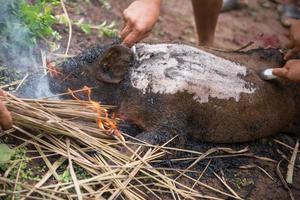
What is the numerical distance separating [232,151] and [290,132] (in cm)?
60

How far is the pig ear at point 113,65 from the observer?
8.87 ft

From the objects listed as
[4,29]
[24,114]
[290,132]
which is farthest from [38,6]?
[290,132]

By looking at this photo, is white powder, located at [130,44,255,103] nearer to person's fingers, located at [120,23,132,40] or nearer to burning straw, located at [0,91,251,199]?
person's fingers, located at [120,23,132,40]

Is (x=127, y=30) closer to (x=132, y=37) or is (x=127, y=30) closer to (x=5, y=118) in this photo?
(x=132, y=37)

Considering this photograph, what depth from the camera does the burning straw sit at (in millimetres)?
2256

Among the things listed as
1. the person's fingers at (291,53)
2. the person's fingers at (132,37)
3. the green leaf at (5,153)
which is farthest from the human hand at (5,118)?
the person's fingers at (291,53)

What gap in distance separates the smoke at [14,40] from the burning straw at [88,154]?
77 centimetres

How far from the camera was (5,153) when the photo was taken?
7.09 feet

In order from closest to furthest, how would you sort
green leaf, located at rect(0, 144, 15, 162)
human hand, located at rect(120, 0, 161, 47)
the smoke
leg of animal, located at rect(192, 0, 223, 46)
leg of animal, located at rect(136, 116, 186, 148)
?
green leaf, located at rect(0, 144, 15, 162)
human hand, located at rect(120, 0, 161, 47)
leg of animal, located at rect(136, 116, 186, 148)
the smoke
leg of animal, located at rect(192, 0, 223, 46)

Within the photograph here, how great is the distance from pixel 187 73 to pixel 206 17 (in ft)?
3.47

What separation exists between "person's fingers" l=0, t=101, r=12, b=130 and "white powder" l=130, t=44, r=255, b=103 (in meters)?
0.90

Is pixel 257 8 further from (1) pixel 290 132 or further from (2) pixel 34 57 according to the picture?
Result: (2) pixel 34 57

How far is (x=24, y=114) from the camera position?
2.32 metres

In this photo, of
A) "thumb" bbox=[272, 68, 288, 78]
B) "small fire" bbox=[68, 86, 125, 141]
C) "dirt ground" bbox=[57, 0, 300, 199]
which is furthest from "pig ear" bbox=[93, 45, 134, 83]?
"thumb" bbox=[272, 68, 288, 78]
